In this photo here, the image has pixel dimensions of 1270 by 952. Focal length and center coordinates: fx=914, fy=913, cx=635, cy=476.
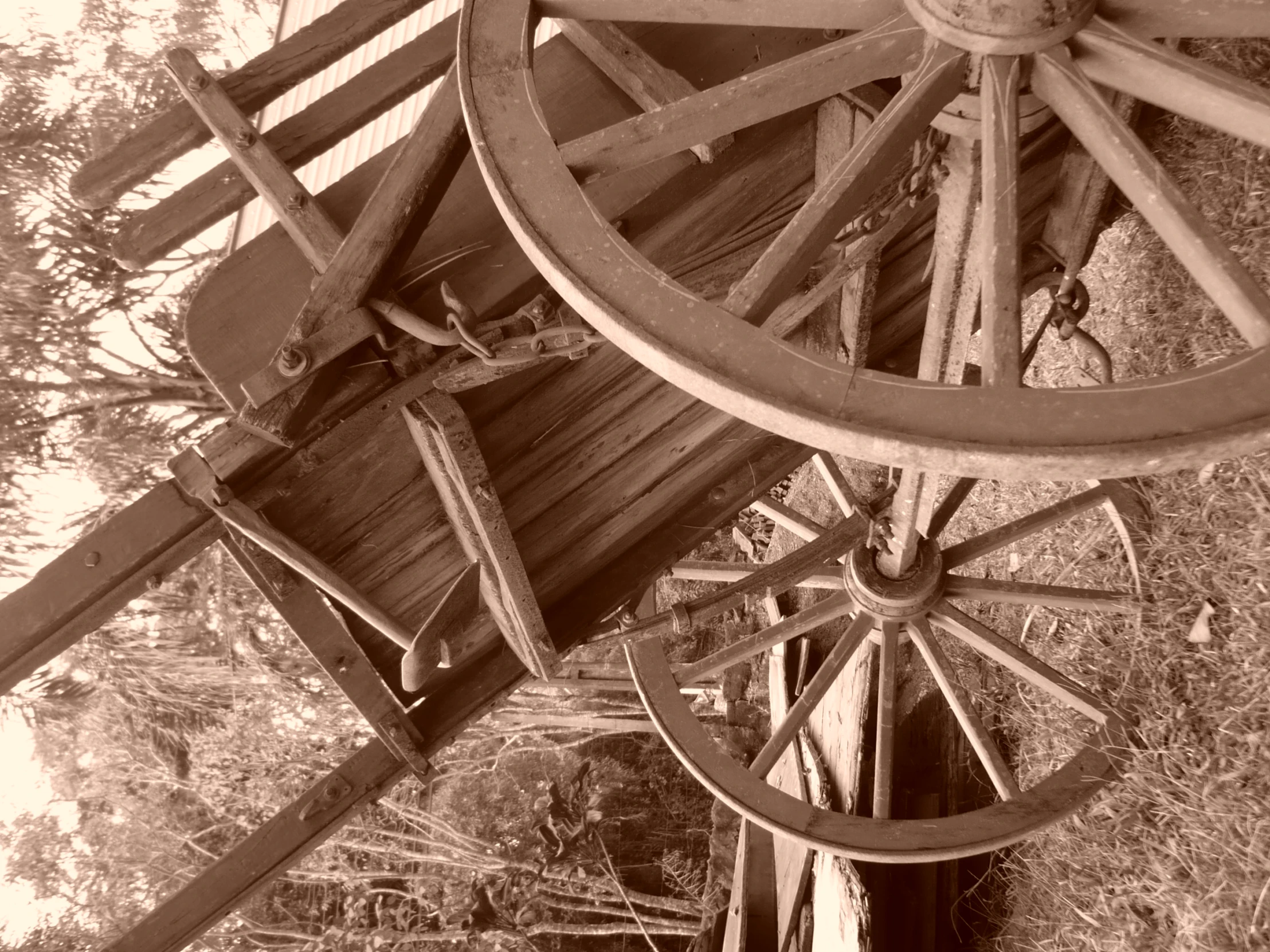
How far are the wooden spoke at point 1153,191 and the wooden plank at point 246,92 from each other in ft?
5.60

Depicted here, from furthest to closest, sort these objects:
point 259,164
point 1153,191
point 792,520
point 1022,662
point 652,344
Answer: point 792,520
point 1022,662
point 259,164
point 1153,191
point 652,344

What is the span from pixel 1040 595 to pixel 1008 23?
2.29 metres

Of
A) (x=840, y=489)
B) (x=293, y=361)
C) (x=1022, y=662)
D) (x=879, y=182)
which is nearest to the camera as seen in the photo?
(x=879, y=182)

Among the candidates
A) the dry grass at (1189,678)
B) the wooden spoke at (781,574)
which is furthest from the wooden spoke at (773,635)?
the dry grass at (1189,678)

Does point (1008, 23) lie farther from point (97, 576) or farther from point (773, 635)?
point (773, 635)

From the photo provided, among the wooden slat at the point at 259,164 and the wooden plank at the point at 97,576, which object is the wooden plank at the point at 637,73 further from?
the wooden plank at the point at 97,576

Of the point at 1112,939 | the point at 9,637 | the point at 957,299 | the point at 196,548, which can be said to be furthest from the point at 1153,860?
the point at 9,637

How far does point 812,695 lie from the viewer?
130 inches

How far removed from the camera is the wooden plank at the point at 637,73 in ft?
7.36

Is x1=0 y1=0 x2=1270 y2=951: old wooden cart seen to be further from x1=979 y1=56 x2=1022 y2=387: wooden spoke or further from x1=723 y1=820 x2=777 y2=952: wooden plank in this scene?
x1=723 y1=820 x2=777 y2=952: wooden plank

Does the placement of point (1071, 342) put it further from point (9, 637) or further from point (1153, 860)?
point (9, 637)

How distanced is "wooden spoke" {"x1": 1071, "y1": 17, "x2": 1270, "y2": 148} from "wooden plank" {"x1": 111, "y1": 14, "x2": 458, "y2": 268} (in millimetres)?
1626

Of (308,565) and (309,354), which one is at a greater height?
(309,354)

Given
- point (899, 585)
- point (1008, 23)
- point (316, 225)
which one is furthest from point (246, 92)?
point (899, 585)
